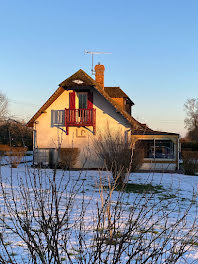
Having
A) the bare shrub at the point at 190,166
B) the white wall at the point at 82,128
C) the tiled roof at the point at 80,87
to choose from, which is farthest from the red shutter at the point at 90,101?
the bare shrub at the point at 190,166

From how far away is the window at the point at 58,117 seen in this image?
60.2 ft

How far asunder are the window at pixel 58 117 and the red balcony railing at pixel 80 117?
1.72 ft

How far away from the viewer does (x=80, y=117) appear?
1788 centimetres

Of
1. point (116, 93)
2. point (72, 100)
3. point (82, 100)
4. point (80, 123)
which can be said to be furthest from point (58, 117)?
point (116, 93)

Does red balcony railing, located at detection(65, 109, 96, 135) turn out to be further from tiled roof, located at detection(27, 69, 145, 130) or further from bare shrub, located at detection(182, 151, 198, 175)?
bare shrub, located at detection(182, 151, 198, 175)

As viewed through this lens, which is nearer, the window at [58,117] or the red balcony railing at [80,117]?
the red balcony railing at [80,117]

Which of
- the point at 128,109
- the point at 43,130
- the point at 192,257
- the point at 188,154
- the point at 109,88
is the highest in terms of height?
the point at 109,88

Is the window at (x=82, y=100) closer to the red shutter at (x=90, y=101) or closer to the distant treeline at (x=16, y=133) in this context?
the red shutter at (x=90, y=101)

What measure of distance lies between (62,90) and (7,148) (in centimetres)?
638

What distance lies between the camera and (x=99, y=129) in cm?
1800

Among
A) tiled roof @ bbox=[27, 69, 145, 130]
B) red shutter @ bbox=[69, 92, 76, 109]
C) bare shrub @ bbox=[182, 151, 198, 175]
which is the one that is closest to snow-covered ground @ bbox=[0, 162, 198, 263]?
bare shrub @ bbox=[182, 151, 198, 175]

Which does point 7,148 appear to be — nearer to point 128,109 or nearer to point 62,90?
point 62,90

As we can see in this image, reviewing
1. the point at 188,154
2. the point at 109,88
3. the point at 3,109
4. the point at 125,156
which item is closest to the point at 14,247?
A: the point at 125,156

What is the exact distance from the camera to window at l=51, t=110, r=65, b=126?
722 inches
